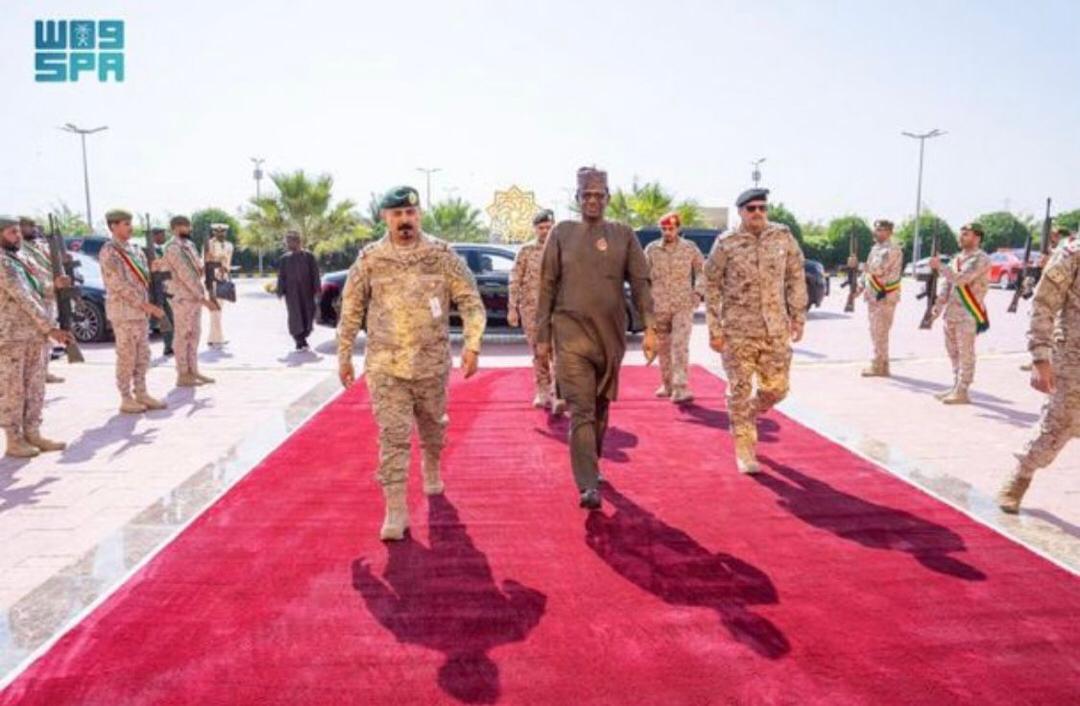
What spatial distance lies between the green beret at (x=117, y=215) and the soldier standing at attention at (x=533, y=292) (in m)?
3.64

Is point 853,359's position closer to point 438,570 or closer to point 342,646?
point 438,570

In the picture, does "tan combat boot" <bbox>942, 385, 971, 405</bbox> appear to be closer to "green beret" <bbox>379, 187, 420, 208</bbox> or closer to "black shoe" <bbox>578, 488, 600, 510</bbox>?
"black shoe" <bbox>578, 488, 600, 510</bbox>

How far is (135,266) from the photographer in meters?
7.76

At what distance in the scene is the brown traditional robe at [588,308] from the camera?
4859mm

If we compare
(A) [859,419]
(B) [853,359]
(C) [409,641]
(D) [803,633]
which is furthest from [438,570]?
(B) [853,359]

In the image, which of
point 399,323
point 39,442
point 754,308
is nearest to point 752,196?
point 754,308

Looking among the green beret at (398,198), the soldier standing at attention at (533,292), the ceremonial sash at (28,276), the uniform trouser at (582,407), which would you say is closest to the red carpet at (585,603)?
the uniform trouser at (582,407)

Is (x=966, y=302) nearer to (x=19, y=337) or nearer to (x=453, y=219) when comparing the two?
(x=19, y=337)

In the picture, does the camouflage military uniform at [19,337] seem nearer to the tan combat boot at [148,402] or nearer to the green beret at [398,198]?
the tan combat boot at [148,402]

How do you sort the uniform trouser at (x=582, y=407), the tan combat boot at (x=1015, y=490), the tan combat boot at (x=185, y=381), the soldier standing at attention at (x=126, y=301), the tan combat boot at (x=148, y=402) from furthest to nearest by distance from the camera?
1. the tan combat boot at (x=185, y=381)
2. the tan combat boot at (x=148, y=402)
3. the soldier standing at attention at (x=126, y=301)
4. the uniform trouser at (x=582, y=407)
5. the tan combat boot at (x=1015, y=490)

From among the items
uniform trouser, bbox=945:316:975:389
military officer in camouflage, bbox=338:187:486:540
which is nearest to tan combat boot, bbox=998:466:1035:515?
military officer in camouflage, bbox=338:187:486:540

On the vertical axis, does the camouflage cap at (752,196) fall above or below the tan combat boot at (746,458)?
above

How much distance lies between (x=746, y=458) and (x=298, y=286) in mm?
8817

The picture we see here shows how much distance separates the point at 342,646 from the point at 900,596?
239 centimetres
